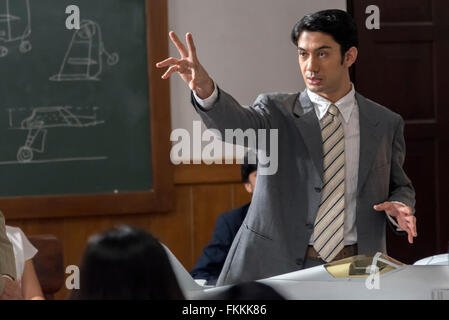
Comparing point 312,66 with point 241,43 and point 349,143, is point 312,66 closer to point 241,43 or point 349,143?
point 349,143

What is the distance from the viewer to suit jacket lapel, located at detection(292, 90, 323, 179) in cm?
225

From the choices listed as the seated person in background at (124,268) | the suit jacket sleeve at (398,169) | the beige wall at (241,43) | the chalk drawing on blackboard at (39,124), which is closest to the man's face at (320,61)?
the suit jacket sleeve at (398,169)

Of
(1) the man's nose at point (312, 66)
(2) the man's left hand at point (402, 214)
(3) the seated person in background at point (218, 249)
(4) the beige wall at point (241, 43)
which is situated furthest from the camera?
(4) the beige wall at point (241, 43)

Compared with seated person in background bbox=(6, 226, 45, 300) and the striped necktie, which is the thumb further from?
seated person in background bbox=(6, 226, 45, 300)

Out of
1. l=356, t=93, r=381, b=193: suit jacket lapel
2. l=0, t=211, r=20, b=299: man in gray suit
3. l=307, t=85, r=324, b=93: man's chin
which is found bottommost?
l=0, t=211, r=20, b=299: man in gray suit

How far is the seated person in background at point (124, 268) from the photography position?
1.19m

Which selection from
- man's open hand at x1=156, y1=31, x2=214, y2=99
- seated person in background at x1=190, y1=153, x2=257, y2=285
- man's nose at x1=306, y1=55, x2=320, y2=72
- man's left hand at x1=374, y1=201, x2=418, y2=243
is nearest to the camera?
man's open hand at x1=156, y1=31, x2=214, y2=99

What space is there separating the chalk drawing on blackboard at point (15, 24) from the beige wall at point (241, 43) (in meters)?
0.62

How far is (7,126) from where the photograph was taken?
11.3 feet

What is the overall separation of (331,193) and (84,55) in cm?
164

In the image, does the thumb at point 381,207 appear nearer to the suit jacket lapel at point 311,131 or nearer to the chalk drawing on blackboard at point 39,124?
the suit jacket lapel at point 311,131

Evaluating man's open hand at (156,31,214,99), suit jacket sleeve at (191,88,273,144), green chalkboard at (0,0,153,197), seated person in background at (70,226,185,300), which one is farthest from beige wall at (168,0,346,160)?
seated person in background at (70,226,185,300)

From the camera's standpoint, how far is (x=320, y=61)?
2.29m
